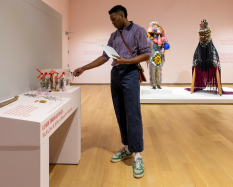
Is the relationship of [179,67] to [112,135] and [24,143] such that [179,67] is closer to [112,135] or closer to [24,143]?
[112,135]

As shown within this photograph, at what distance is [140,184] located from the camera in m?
1.57

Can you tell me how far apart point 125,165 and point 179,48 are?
7.03 m

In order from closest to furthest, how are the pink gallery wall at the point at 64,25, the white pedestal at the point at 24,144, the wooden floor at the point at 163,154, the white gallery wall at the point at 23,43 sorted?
1. the white pedestal at the point at 24,144
2. the white gallery wall at the point at 23,43
3. the wooden floor at the point at 163,154
4. the pink gallery wall at the point at 64,25

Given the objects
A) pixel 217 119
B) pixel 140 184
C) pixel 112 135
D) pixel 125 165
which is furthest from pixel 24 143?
pixel 217 119

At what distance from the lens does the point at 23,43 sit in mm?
1624

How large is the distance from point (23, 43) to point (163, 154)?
60.4 inches

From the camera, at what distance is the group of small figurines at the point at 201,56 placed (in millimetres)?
4996

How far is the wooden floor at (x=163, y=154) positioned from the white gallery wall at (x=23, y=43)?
0.75m

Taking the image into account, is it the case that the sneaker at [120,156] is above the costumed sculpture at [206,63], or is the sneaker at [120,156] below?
below

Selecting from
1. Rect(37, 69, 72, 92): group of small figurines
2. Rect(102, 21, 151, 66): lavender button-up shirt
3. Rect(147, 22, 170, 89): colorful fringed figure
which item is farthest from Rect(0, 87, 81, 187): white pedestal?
Rect(147, 22, 170, 89): colorful fringed figure

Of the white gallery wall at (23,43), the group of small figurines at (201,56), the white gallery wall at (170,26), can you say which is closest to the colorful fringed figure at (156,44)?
the group of small figurines at (201,56)

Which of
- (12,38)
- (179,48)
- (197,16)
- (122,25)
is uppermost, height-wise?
(197,16)

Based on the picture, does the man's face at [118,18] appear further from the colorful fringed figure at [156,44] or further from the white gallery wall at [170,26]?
the white gallery wall at [170,26]

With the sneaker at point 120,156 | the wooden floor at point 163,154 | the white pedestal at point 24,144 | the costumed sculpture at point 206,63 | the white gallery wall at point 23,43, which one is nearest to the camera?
the white pedestal at point 24,144
